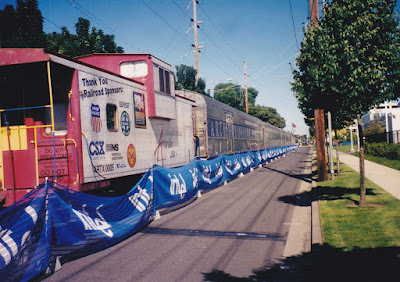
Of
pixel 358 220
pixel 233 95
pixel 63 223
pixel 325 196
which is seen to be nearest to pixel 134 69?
pixel 63 223

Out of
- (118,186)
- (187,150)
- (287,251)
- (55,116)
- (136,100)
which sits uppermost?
(136,100)

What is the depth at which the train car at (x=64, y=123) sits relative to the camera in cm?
731

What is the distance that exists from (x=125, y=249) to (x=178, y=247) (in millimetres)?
1073

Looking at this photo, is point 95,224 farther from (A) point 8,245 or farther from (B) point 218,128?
(B) point 218,128

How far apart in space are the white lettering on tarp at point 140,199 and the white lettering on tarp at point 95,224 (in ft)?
3.86

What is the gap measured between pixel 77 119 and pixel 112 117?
1504 millimetres

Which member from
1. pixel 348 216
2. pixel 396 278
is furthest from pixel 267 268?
pixel 348 216

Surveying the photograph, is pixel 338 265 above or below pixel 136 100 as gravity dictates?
below

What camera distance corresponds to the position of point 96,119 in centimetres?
813

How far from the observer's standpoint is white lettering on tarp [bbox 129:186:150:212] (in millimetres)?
7858

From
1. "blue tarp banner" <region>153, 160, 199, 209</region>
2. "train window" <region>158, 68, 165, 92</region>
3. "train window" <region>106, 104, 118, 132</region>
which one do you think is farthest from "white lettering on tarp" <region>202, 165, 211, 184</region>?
"train window" <region>106, 104, 118, 132</region>

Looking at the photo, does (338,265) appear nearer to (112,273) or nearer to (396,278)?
(396,278)

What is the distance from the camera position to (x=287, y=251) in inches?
242

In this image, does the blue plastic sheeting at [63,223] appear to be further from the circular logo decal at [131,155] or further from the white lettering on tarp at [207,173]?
the white lettering on tarp at [207,173]
